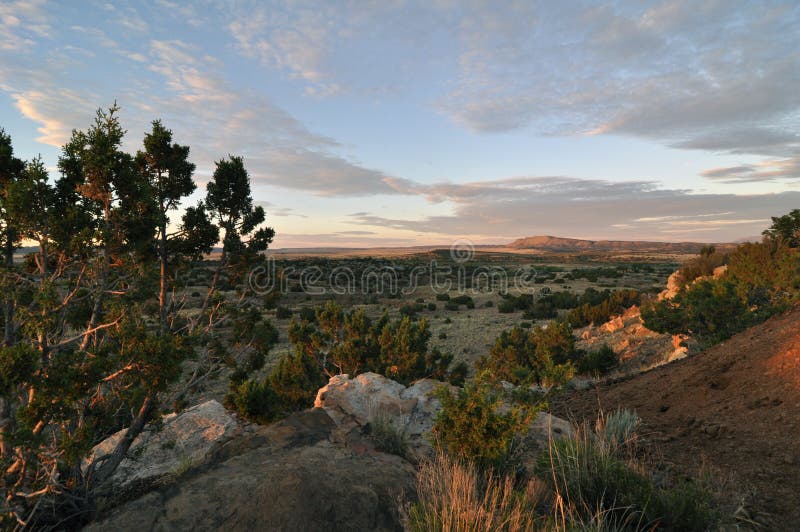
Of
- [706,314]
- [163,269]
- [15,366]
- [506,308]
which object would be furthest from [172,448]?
[506,308]

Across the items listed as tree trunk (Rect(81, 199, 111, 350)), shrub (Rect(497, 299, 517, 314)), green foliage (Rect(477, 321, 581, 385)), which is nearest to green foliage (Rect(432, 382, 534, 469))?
tree trunk (Rect(81, 199, 111, 350))

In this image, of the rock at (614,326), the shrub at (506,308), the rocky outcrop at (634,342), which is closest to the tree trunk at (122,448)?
the rocky outcrop at (634,342)

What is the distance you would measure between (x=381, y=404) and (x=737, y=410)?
20.0ft

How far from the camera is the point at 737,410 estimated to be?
252 inches

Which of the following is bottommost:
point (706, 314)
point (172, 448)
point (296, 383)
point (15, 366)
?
point (296, 383)

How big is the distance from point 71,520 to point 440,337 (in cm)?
1891

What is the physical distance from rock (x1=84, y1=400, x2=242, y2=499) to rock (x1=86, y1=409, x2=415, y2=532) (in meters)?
1.19

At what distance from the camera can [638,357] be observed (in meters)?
15.6

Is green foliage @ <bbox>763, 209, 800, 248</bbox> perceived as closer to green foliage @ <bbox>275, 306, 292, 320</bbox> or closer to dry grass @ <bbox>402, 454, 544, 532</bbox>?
dry grass @ <bbox>402, 454, 544, 532</bbox>

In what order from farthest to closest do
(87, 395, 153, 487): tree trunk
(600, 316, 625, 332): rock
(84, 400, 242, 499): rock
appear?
(600, 316, 625, 332): rock, (84, 400, 242, 499): rock, (87, 395, 153, 487): tree trunk

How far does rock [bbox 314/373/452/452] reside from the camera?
7.27 m

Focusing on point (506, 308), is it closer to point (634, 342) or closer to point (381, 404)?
point (634, 342)

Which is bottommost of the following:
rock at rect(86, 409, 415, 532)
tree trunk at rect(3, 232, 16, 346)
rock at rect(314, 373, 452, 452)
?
rock at rect(314, 373, 452, 452)

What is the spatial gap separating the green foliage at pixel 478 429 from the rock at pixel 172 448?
3.58 metres
